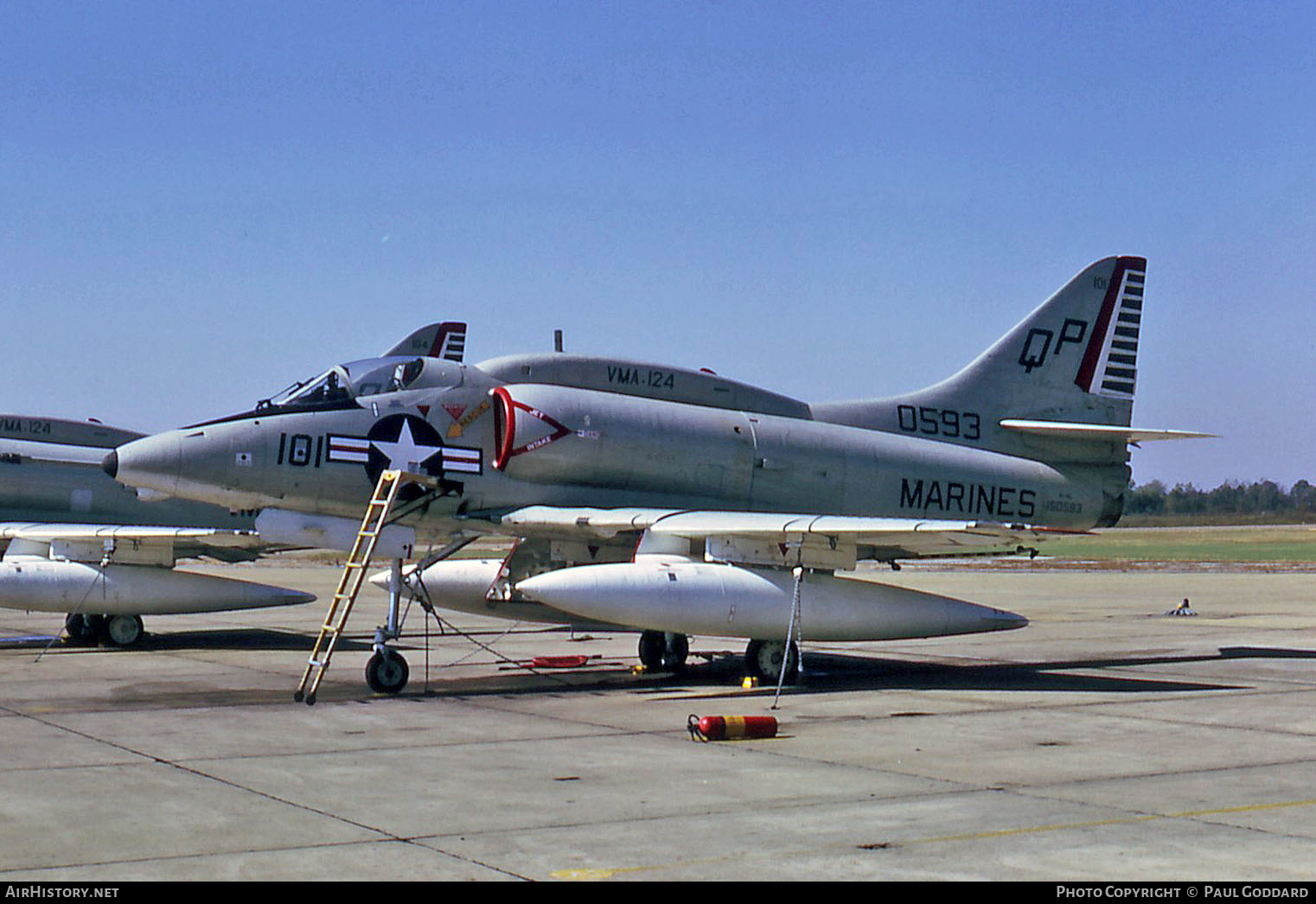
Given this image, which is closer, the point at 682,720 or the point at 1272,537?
the point at 682,720

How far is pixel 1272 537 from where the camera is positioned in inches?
3595

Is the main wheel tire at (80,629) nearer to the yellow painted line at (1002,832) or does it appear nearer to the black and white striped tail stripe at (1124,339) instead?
the black and white striped tail stripe at (1124,339)

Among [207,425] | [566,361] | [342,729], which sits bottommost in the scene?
[342,729]

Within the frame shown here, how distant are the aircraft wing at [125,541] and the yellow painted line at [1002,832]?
556 inches

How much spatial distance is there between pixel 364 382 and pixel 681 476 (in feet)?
12.3

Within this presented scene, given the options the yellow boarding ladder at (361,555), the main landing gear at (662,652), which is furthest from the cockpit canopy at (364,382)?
the main landing gear at (662,652)

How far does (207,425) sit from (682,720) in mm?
6065

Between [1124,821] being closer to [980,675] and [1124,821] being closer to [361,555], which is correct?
[361,555]

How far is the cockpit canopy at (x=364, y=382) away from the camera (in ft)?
49.9

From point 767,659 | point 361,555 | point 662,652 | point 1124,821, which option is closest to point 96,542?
point 361,555

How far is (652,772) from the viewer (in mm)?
9312

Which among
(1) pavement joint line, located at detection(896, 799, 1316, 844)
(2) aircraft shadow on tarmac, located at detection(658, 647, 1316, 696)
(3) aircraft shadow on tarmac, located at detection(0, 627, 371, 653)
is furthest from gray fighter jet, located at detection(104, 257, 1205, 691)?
(1) pavement joint line, located at detection(896, 799, 1316, 844)
